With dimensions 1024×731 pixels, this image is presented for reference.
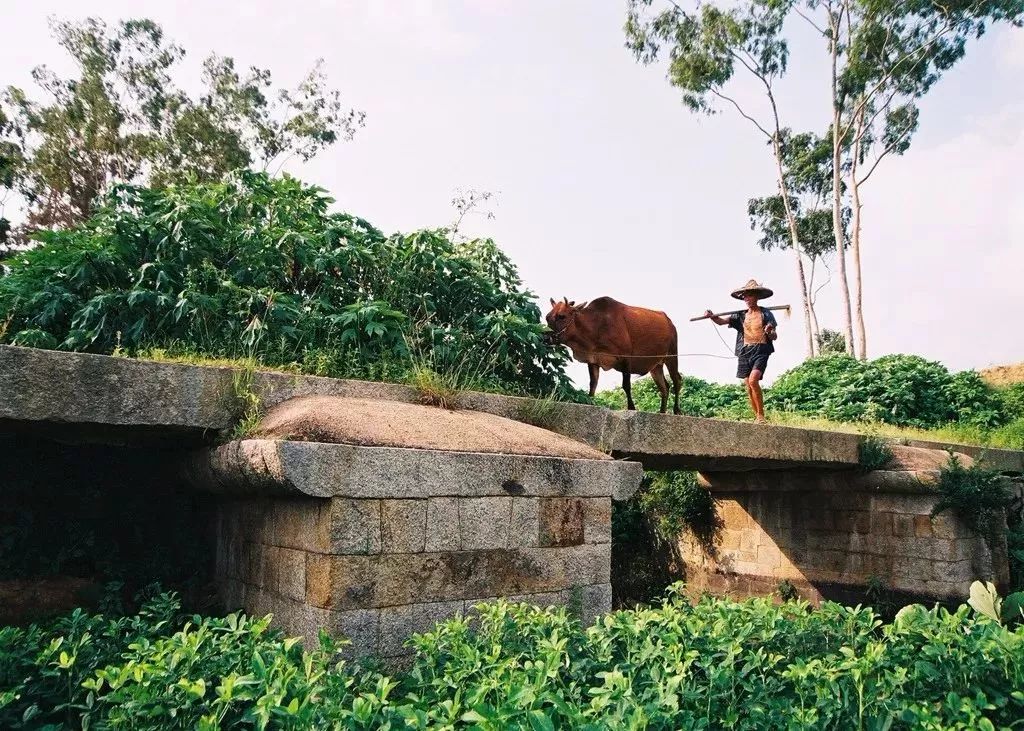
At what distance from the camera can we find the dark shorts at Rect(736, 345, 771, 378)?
8.23m

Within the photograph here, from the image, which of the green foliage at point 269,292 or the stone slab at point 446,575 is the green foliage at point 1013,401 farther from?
the stone slab at point 446,575

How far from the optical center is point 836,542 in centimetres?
932

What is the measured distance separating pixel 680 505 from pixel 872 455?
3.02 metres

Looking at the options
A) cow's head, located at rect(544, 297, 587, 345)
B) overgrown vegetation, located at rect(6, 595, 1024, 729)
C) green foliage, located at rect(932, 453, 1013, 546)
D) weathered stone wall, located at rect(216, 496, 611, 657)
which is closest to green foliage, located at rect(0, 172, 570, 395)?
cow's head, located at rect(544, 297, 587, 345)

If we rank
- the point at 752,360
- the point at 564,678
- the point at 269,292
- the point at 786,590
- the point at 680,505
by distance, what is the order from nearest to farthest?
the point at 564,678
the point at 269,292
the point at 752,360
the point at 786,590
the point at 680,505

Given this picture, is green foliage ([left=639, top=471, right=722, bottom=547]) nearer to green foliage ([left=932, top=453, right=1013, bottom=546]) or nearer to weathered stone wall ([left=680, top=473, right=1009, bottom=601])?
weathered stone wall ([left=680, top=473, right=1009, bottom=601])

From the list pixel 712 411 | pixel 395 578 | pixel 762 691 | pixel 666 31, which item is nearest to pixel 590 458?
pixel 395 578

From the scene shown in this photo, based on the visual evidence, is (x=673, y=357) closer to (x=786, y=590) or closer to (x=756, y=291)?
(x=756, y=291)

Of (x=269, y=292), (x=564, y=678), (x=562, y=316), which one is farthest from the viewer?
(x=562, y=316)

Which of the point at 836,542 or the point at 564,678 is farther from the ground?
the point at 564,678

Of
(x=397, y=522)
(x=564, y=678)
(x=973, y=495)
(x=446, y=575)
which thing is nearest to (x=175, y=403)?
(x=397, y=522)

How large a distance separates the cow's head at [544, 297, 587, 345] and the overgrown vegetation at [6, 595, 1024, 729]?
3622 millimetres

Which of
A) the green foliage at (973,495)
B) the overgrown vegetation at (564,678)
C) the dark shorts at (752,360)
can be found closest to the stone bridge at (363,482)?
the overgrown vegetation at (564,678)

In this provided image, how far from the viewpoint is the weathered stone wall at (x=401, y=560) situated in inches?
139
